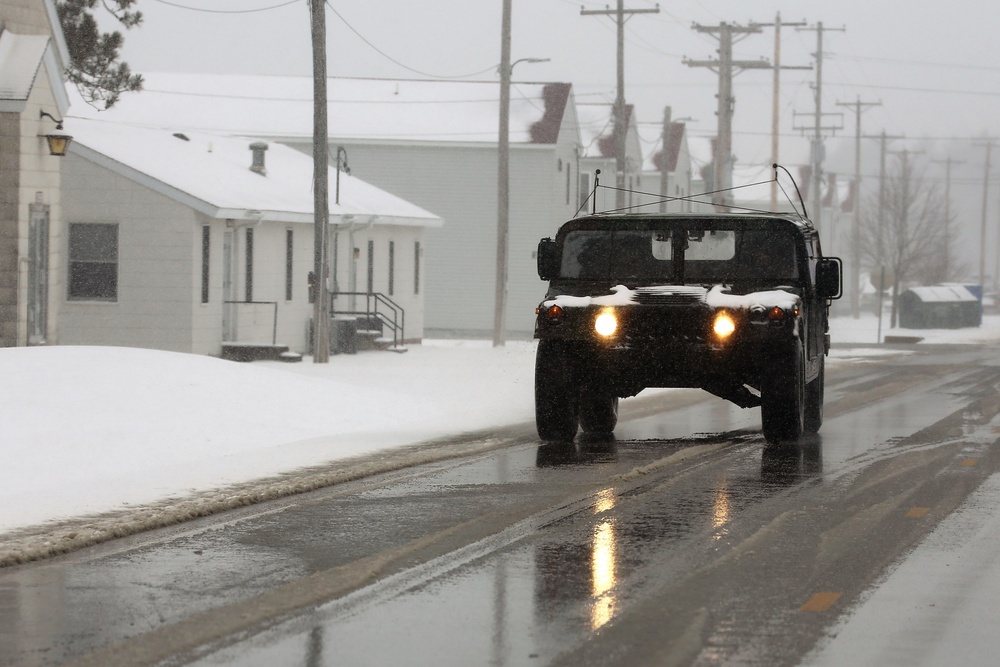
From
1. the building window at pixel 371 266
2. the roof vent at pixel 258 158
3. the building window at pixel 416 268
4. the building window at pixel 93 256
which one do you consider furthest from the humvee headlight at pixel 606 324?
the building window at pixel 416 268

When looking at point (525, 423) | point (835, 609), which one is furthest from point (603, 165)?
point (835, 609)

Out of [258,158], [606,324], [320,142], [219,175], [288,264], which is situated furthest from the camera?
[258,158]

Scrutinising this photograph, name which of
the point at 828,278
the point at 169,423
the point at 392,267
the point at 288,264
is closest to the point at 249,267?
the point at 288,264

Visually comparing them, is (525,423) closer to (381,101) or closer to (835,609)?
(835,609)

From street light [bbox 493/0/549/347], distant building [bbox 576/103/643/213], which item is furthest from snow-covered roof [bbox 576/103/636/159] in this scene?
street light [bbox 493/0/549/347]

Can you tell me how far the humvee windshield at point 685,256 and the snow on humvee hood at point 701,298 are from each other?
0.64 meters

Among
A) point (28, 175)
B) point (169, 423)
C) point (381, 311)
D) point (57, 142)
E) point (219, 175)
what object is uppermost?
point (219, 175)

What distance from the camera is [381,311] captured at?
118 ft

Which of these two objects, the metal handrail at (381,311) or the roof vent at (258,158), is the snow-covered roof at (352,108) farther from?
the roof vent at (258,158)

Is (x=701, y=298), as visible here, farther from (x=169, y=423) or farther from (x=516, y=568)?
(x=516, y=568)

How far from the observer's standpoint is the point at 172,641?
6.51m

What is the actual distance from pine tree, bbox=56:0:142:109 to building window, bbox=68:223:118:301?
5646 millimetres

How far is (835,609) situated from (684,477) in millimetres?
4903

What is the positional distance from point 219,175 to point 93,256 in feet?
12.4
